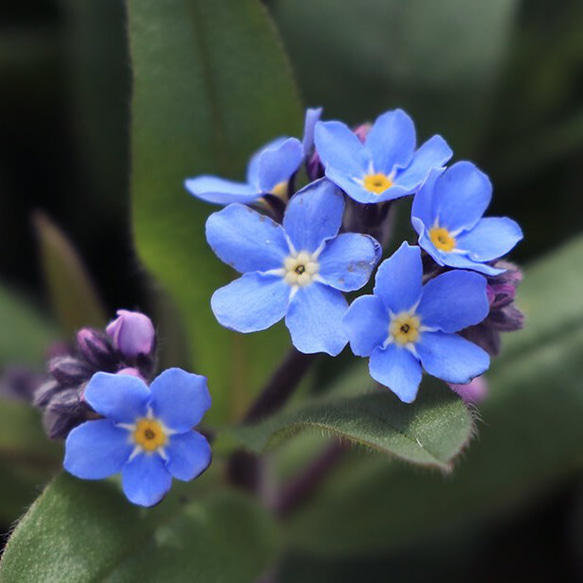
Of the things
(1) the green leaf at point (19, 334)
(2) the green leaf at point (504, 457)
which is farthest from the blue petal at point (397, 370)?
(1) the green leaf at point (19, 334)

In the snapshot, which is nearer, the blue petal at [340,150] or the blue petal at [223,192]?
the blue petal at [340,150]

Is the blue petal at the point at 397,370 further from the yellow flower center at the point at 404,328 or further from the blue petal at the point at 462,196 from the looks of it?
the blue petal at the point at 462,196

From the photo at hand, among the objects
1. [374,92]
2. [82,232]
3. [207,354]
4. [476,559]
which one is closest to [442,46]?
[374,92]

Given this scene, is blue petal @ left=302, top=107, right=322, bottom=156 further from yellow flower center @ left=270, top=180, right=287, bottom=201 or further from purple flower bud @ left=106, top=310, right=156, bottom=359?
purple flower bud @ left=106, top=310, right=156, bottom=359

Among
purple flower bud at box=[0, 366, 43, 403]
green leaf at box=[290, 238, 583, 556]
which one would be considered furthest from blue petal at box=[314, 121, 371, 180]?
purple flower bud at box=[0, 366, 43, 403]

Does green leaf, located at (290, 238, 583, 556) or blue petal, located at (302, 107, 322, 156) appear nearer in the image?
blue petal, located at (302, 107, 322, 156)

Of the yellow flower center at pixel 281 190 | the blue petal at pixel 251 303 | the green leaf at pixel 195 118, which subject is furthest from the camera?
the green leaf at pixel 195 118

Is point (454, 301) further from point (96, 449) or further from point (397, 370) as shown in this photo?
point (96, 449)

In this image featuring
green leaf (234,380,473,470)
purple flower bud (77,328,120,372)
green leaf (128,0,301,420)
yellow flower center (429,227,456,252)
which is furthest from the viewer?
green leaf (128,0,301,420)

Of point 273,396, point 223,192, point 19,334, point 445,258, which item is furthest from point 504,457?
point 19,334
